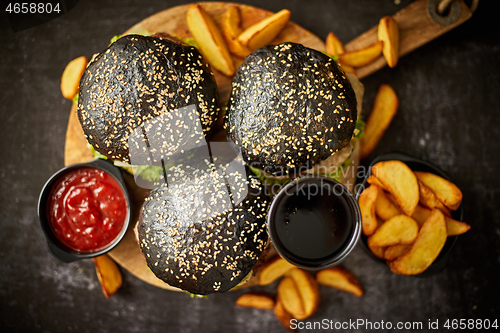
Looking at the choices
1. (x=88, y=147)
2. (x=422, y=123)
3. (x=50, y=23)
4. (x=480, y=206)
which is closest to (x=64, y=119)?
(x=88, y=147)

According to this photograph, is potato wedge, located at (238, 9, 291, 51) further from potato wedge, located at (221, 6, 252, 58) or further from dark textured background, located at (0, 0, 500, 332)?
dark textured background, located at (0, 0, 500, 332)

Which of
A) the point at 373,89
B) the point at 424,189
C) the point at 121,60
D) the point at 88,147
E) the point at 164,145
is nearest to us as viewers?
the point at 121,60

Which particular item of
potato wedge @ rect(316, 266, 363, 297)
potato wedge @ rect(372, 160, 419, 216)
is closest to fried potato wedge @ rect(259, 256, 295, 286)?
potato wedge @ rect(316, 266, 363, 297)

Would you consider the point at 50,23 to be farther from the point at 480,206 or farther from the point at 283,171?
the point at 480,206

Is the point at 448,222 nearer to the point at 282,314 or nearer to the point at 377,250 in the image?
the point at 377,250

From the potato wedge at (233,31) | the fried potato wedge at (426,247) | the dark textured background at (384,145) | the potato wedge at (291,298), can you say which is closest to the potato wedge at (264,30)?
the potato wedge at (233,31)

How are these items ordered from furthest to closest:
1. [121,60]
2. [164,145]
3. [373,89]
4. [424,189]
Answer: [373,89]
[424,189]
[164,145]
[121,60]
